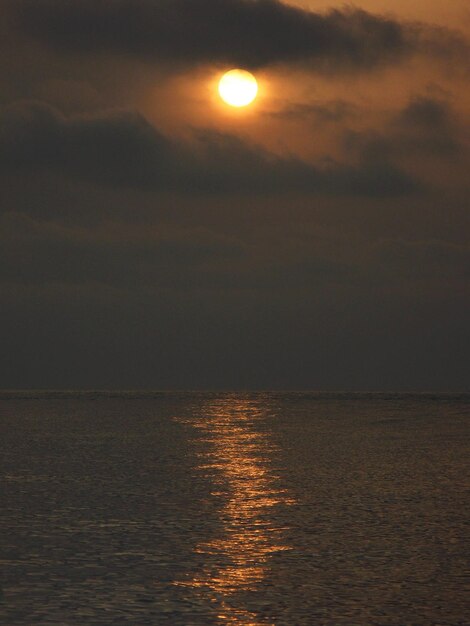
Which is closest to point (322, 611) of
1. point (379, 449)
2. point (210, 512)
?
point (210, 512)

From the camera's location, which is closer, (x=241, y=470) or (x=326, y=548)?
(x=326, y=548)

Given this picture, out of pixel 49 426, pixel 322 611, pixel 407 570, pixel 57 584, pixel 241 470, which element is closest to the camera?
pixel 322 611

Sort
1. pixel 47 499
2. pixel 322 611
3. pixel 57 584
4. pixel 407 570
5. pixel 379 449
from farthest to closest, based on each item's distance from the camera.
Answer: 1. pixel 379 449
2. pixel 47 499
3. pixel 407 570
4. pixel 57 584
5. pixel 322 611

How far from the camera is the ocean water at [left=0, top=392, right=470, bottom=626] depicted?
1413 cm

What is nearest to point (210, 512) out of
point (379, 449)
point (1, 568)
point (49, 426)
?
point (1, 568)

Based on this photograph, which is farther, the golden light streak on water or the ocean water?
the golden light streak on water

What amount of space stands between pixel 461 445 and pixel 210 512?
25502 mm

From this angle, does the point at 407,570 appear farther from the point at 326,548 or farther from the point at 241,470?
the point at 241,470

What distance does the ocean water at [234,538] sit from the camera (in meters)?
14.1

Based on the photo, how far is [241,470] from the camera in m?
33.7

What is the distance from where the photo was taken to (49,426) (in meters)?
65.2

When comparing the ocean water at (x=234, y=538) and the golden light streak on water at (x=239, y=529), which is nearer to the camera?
the ocean water at (x=234, y=538)

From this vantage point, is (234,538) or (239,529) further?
(239,529)

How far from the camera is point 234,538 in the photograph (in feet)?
64.7
